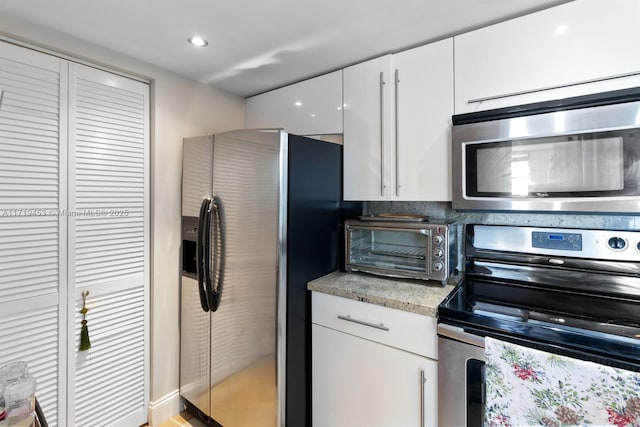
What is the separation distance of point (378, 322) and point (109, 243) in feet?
5.03

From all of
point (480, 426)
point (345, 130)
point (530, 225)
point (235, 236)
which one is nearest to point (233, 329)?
point (235, 236)

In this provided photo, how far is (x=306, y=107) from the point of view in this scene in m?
1.97

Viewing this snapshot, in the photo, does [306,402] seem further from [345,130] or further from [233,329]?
[345,130]

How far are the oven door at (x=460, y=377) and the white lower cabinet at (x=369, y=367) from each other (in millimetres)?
41

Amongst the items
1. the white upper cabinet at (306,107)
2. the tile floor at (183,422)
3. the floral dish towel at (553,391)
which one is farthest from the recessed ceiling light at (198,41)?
the tile floor at (183,422)

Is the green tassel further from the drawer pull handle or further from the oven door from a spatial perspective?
the oven door

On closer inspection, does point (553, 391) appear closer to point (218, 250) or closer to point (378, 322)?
point (378, 322)

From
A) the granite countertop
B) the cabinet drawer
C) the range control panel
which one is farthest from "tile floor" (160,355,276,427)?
the range control panel

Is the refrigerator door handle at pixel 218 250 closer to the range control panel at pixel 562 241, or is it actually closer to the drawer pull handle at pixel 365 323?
the drawer pull handle at pixel 365 323

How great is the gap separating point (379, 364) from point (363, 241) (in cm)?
70

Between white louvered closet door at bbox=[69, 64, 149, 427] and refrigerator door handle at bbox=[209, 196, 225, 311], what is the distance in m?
0.52

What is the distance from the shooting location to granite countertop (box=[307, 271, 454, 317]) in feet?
4.25

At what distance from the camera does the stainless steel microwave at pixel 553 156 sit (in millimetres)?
1099

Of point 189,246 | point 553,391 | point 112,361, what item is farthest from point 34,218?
point 553,391
